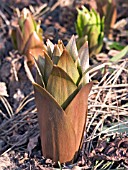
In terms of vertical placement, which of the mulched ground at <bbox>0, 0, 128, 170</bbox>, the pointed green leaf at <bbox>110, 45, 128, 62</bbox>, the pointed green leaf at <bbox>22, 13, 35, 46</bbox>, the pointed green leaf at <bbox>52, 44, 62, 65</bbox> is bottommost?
the mulched ground at <bbox>0, 0, 128, 170</bbox>

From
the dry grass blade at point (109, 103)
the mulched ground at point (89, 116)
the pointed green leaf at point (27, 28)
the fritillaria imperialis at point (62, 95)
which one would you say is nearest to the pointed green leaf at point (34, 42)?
the pointed green leaf at point (27, 28)

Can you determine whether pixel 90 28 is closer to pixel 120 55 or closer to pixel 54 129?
pixel 120 55

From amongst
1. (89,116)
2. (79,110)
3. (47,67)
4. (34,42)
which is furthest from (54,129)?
(34,42)

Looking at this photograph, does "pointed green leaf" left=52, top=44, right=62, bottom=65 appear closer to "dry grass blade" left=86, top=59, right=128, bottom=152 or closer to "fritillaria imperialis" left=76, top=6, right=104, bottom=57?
"dry grass blade" left=86, top=59, right=128, bottom=152

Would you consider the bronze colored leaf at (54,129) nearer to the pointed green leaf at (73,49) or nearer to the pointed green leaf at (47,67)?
the pointed green leaf at (47,67)

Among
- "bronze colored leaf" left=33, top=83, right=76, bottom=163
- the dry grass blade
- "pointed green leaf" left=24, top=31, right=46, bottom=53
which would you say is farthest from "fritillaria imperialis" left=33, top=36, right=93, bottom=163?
"pointed green leaf" left=24, top=31, right=46, bottom=53

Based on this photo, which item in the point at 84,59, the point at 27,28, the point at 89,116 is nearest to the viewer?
the point at 84,59
